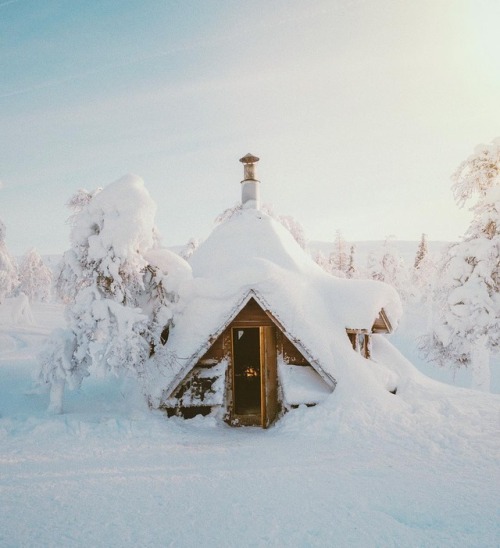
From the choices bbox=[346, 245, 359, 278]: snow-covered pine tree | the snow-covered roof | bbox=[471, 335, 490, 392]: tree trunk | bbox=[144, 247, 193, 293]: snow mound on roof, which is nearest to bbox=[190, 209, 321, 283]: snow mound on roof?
the snow-covered roof

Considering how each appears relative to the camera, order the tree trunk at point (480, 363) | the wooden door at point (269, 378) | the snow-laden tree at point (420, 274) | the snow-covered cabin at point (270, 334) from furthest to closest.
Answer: the snow-laden tree at point (420, 274) < the tree trunk at point (480, 363) < the wooden door at point (269, 378) < the snow-covered cabin at point (270, 334)

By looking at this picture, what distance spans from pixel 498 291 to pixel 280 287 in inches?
308

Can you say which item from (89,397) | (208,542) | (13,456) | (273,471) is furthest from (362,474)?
(89,397)

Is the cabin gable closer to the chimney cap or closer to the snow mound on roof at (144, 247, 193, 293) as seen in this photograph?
the snow mound on roof at (144, 247, 193, 293)

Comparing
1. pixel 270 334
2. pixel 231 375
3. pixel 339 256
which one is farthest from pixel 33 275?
pixel 270 334

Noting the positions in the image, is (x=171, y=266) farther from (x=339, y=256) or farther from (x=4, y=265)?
(x=339, y=256)

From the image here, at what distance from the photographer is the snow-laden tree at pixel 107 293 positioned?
9.68 m

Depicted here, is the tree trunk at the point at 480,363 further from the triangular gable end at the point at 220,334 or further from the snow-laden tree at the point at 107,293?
the snow-laden tree at the point at 107,293

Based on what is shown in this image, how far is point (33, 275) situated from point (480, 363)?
52568 millimetres

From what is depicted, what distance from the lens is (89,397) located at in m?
11.8

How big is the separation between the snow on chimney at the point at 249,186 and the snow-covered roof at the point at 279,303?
2739 millimetres

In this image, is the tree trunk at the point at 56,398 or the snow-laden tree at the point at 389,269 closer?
the tree trunk at the point at 56,398

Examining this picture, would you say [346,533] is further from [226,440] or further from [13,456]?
[13,456]

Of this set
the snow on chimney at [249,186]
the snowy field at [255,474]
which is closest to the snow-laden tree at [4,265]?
the snowy field at [255,474]
